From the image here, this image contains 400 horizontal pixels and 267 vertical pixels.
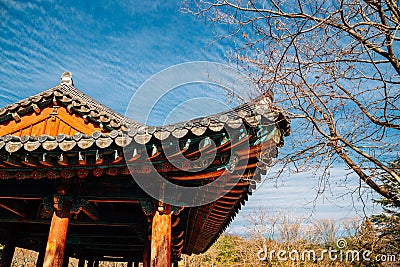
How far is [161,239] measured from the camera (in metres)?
3.97

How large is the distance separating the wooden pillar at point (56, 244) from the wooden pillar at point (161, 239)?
1.20 meters

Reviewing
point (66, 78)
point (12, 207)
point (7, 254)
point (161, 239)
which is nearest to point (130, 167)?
point (161, 239)

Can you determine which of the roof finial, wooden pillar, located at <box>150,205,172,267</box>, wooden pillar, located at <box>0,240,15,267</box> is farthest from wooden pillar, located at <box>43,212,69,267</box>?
the roof finial

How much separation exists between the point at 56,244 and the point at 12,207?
1.65 metres

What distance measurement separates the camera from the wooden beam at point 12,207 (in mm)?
5079

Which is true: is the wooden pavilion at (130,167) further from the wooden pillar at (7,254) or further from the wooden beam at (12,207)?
the wooden pillar at (7,254)

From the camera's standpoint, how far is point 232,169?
381 centimetres

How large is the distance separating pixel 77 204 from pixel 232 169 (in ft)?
7.17

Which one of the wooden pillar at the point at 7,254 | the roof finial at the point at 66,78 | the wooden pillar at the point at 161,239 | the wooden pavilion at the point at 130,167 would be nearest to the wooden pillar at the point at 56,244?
the wooden pavilion at the point at 130,167

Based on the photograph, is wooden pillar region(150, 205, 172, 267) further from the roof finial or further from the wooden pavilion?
the roof finial

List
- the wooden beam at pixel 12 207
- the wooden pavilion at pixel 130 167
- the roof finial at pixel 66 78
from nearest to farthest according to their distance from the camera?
the wooden pavilion at pixel 130 167 < the wooden beam at pixel 12 207 < the roof finial at pixel 66 78

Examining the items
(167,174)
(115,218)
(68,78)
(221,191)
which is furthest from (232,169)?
(68,78)

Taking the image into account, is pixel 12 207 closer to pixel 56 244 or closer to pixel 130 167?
pixel 56 244

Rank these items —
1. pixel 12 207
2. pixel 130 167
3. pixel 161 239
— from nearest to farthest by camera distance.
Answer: pixel 130 167
pixel 161 239
pixel 12 207
